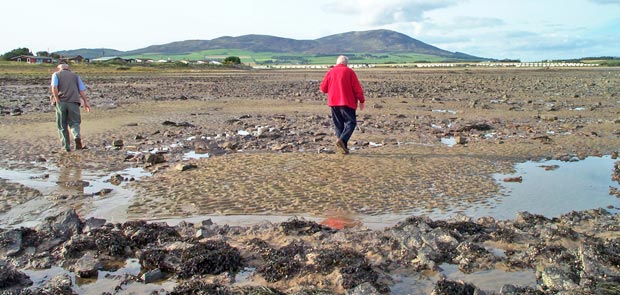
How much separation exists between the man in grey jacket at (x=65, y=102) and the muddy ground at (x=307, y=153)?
0.44 m

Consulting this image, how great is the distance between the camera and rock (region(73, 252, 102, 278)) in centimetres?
492

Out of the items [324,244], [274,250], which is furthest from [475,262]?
[274,250]

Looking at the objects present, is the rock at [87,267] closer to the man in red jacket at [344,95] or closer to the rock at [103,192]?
the rock at [103,192]

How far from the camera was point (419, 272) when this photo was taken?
4.87 metres

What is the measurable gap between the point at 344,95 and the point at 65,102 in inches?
246

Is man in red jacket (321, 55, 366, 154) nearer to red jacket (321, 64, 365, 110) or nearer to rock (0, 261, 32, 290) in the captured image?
red jacket (321, 64, 365, 110)

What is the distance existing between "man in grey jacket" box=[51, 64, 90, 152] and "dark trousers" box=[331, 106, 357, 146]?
226 inches

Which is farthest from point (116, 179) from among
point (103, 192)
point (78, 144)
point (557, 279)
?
point (557, 279)

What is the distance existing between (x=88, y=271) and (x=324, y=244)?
2.34m

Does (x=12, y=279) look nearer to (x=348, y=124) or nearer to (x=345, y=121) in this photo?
(x=348, y=124)

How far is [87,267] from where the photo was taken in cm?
495

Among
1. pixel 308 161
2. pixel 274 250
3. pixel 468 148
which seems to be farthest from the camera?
pixel 468 148

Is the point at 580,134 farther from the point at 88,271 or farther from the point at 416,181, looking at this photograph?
the point at 88,271

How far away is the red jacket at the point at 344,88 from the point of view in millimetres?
11047
